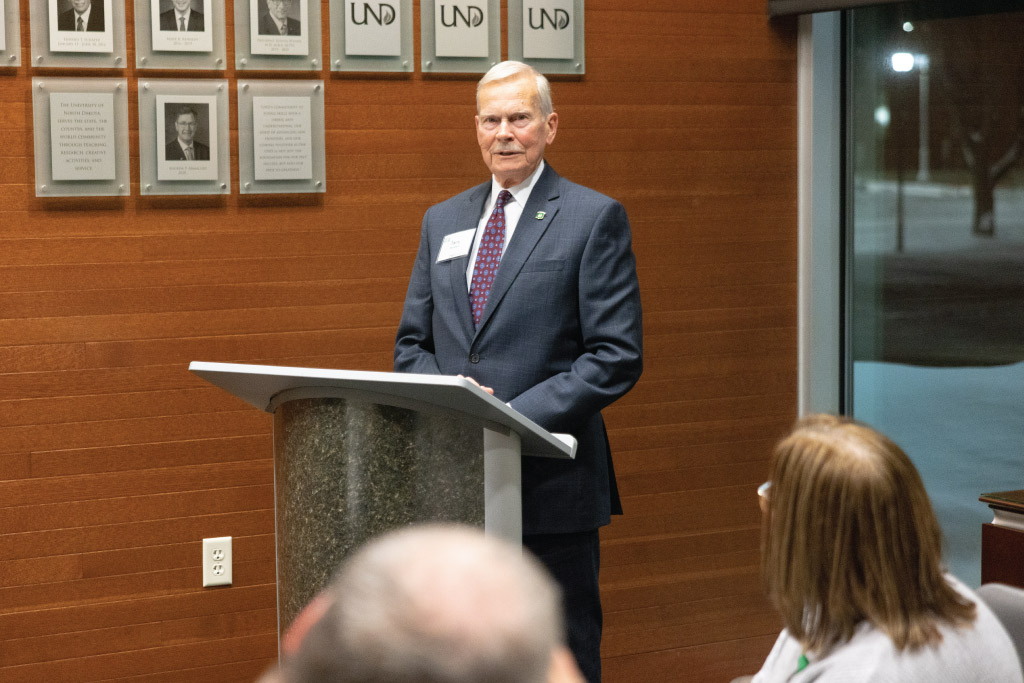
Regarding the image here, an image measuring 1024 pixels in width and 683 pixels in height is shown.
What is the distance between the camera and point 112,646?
3.46 metres

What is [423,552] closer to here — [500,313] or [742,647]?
[500,313]

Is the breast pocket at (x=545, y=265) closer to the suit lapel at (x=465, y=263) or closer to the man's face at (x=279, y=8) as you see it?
the suit lapel at (x=465, y=263)

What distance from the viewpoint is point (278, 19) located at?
11.3ft

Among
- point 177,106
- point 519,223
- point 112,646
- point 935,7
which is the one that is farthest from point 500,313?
point 935,7

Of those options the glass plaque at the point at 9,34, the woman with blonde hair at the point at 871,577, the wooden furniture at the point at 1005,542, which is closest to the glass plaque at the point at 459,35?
the glass plaque at the point at 9,34

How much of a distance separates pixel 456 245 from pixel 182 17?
4.02 ft

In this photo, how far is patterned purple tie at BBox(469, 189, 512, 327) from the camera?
267 cm

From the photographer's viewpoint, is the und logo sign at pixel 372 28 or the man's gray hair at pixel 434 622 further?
the und logo sign at pixel 372 28

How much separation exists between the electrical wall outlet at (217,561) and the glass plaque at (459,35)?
5.00 ft

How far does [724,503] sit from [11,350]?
89.0 inches

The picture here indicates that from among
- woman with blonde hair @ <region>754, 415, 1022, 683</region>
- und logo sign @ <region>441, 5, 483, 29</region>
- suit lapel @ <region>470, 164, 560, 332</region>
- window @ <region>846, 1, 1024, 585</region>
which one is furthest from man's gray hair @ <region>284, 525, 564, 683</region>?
window @ <region>846, 1, 1024, 585</region>

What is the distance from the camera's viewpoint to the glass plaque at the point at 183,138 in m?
3.37

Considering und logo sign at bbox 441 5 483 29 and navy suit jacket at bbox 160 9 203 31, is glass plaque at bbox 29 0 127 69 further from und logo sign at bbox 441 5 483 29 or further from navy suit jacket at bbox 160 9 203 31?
und logo sign at bbox 441 5 483 29

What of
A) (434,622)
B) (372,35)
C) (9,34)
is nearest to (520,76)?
(372,35)
